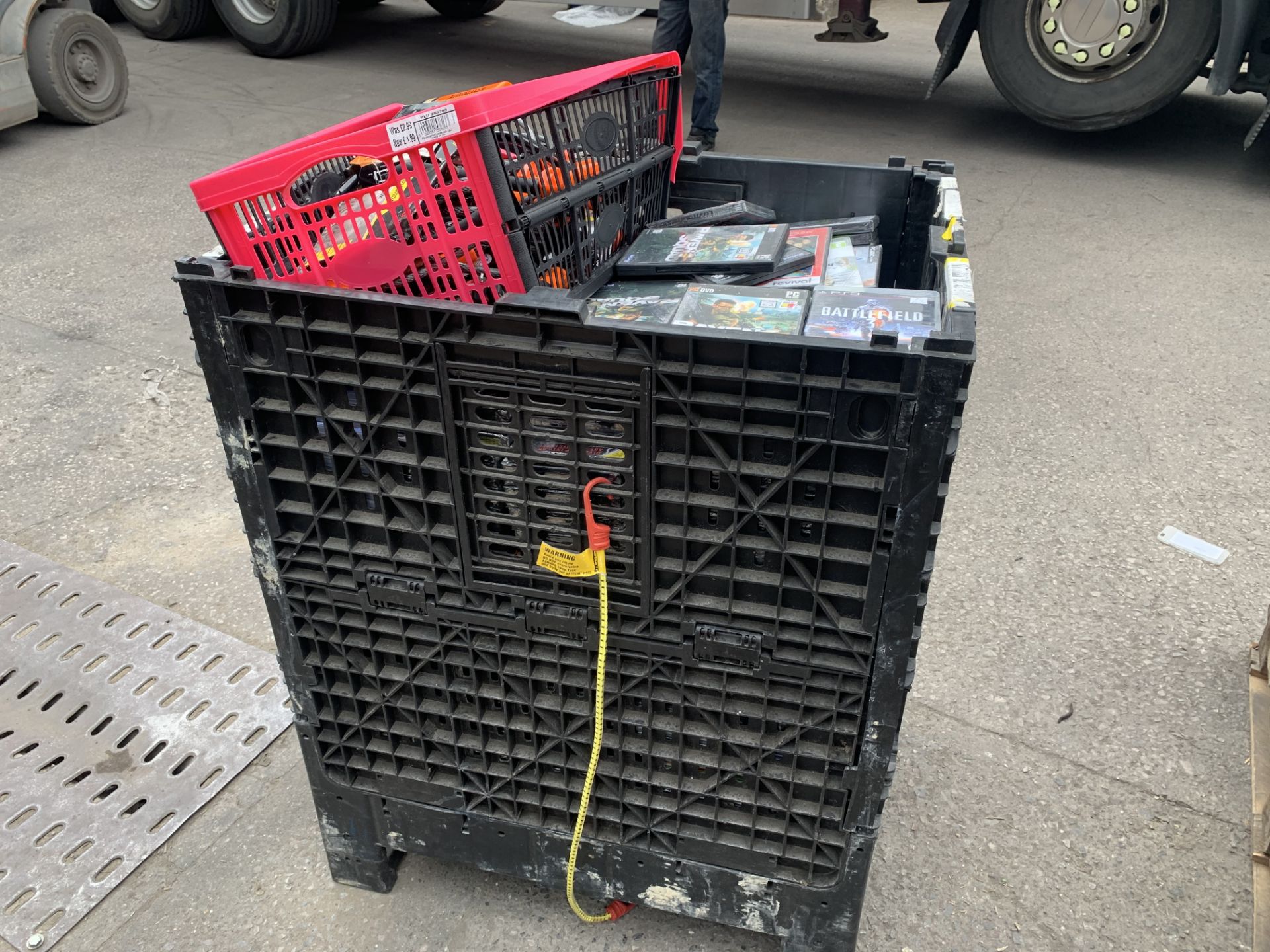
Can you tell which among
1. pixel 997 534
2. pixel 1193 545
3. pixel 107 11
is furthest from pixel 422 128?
pixel 107 11

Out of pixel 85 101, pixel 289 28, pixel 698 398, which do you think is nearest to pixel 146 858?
pixel 698 398

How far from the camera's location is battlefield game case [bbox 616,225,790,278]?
175 cm

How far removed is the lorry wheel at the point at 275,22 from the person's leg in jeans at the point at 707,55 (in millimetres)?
4171

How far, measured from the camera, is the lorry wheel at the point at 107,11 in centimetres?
982

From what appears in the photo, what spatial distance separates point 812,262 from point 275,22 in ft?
27.6

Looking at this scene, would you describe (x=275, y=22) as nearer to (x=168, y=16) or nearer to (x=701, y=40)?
(x=168, y=16)

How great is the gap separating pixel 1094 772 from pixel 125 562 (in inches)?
112

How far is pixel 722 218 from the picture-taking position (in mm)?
2064

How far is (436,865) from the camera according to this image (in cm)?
208

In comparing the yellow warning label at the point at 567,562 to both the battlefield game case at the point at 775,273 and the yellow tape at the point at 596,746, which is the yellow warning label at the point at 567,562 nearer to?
the yellow tape at the point at 596,746

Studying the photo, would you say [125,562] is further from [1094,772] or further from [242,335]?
[1094,772]

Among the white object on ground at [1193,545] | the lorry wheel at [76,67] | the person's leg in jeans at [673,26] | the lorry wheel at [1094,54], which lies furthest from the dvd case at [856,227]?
the lorry wheel at [76,67]

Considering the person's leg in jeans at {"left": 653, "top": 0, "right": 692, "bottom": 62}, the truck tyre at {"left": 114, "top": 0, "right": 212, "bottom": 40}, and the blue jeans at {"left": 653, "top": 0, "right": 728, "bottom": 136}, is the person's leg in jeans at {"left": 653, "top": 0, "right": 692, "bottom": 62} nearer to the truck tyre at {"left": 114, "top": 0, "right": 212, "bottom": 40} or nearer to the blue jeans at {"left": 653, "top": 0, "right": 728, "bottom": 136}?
the blue jeans at {"left": 653, "top": 0, "right": 728, "bottom": 136}

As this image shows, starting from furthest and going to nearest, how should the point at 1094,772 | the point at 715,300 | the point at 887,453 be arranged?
the point at 1094,772 < the point at 715,300 < the point at 887,453
